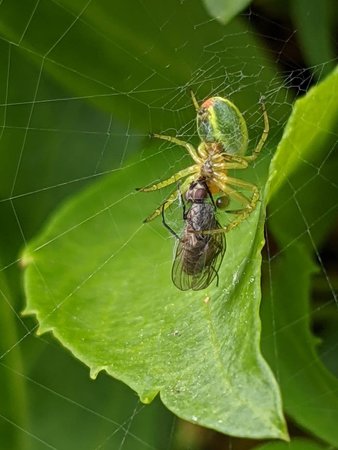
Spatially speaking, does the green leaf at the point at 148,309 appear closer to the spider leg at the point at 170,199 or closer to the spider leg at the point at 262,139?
the spider leg at the point at 170,199

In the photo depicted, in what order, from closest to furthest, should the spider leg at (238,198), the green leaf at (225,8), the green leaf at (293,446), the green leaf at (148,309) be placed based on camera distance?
the green leaf at (148,309) → the green leaf at (225,8) → the spider leg at (238,198) → the green leaf at (293,446)

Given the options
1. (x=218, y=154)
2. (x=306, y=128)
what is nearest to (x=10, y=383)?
(x=218, y=154)

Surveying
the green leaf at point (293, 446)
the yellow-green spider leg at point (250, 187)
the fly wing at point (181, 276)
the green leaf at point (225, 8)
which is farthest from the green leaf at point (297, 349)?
the green leaf at point (225, 8)

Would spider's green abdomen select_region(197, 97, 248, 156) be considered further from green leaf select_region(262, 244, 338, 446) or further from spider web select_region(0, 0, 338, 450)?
green leaf select_region(262, 244, 338, 446)

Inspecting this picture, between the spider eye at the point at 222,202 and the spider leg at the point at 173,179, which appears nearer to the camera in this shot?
the spider eye at the point at 222,202

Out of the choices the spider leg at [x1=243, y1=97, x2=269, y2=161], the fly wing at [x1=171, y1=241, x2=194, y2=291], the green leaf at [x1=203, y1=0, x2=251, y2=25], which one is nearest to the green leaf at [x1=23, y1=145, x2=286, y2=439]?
the fly wing at [x1=171, y1=241, x2=194, y2=291]

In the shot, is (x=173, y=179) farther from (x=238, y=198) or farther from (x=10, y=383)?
(x=10, y=383)

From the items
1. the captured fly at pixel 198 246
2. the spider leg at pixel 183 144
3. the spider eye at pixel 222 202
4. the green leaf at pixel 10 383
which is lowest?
the green leaf at pixel 10 383

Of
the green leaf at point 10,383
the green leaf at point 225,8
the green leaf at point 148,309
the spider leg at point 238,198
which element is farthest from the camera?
the green leaf at point 10,383
